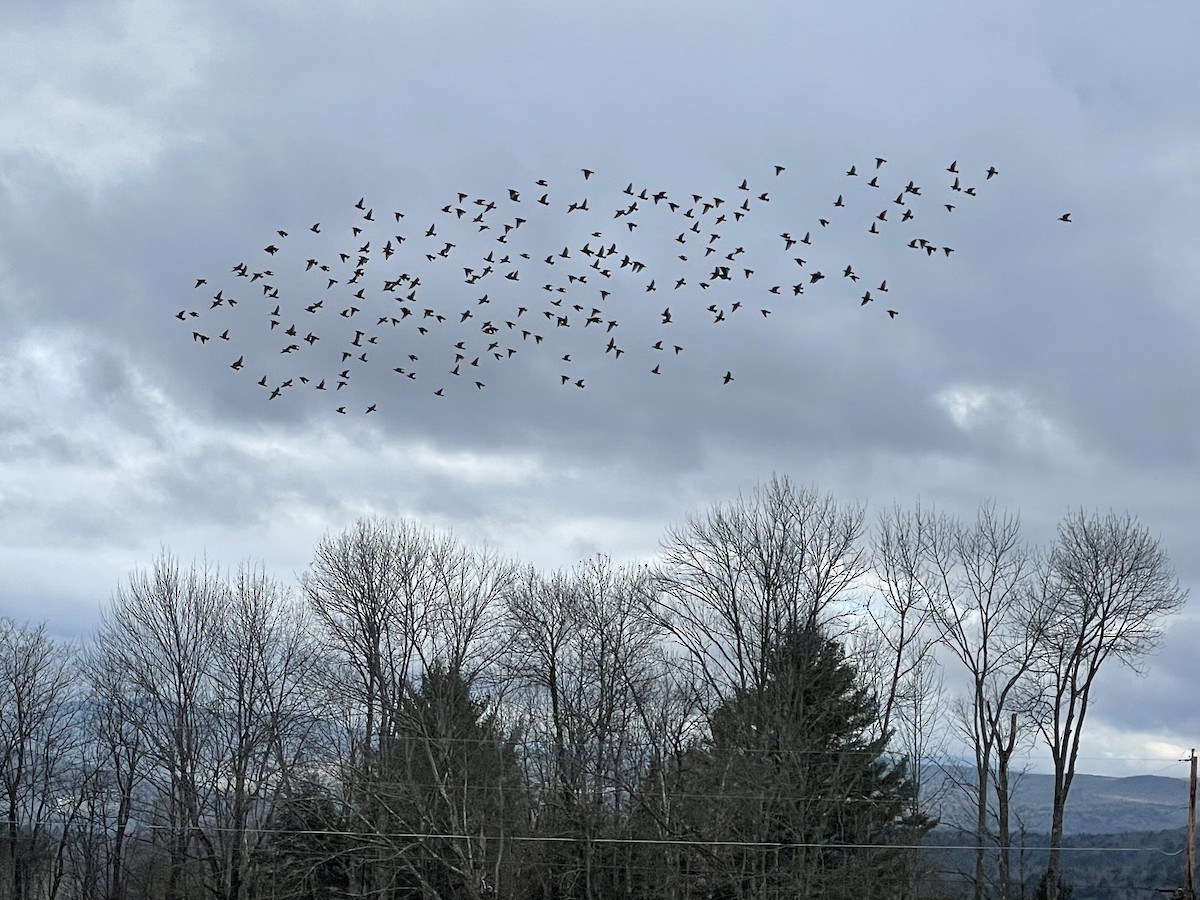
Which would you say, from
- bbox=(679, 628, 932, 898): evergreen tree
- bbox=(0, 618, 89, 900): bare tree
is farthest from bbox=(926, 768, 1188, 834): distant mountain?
bbox=(0, 618, 89, 900): bare tree

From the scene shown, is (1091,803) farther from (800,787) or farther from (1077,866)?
(800,787)

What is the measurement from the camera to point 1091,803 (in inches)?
2137

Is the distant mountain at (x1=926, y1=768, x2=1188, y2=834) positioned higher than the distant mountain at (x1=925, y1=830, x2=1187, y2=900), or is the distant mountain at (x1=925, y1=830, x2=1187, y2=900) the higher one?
the distant mountain at (x1=926, y1=768, x2=1188, y2=834)

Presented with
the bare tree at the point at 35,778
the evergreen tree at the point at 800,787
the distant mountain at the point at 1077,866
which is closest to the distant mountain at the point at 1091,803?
the distant mountain at the point at 1077,866

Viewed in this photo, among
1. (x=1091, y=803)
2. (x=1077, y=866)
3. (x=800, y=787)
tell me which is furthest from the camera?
(x=1091, y=803)

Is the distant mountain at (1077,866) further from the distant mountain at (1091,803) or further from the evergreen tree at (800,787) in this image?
the evergreen tree at (800,787)

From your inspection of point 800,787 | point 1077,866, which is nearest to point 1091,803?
point 1077,866

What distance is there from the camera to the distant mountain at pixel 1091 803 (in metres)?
48.7

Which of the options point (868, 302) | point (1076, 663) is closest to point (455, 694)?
point (1076, 663)

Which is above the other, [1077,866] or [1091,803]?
[1091,803]

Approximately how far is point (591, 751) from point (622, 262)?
24397 millimetres

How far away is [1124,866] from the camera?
1930 inches

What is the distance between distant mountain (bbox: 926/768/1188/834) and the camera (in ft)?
160

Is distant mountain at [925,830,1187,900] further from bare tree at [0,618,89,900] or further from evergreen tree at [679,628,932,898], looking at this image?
bare tree at [0,618,89,900]
